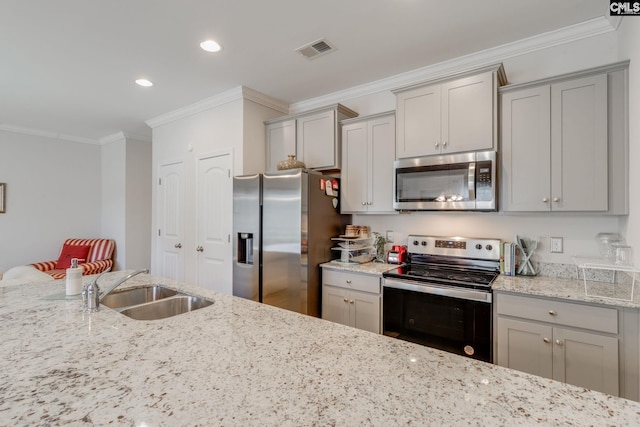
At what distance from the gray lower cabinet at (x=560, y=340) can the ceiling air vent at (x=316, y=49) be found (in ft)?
7.12

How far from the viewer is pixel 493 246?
250cm

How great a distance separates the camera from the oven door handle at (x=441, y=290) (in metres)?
2.04

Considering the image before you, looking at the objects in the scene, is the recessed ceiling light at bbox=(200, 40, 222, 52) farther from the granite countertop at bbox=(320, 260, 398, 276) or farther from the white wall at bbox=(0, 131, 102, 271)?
the white wall at bbox=(0, 131, 102, 271)

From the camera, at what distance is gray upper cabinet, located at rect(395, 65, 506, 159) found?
2.29 meters

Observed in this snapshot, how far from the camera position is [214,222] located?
3559 millimetres

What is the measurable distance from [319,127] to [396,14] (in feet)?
4.18

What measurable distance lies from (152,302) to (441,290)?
1.80 metres

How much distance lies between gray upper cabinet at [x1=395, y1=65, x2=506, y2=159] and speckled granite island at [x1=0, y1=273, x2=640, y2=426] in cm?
179

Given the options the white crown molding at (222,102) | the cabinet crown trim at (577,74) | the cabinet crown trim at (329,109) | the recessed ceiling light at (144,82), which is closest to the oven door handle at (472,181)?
the cabinet crown trim at (577,74)

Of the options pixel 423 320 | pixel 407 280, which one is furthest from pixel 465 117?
pixel 423 320

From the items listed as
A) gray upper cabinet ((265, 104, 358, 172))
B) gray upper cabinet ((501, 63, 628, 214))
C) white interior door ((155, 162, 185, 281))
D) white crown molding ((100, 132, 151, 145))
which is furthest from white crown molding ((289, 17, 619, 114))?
white crown molding ((100, 132, 151, 145))

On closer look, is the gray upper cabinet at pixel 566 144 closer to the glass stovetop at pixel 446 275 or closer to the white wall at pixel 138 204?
the glass stovetop at pixel 446 275

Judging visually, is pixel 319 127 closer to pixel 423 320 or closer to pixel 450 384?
pixel 423 320

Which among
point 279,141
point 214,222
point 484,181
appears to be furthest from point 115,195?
point 484,181
